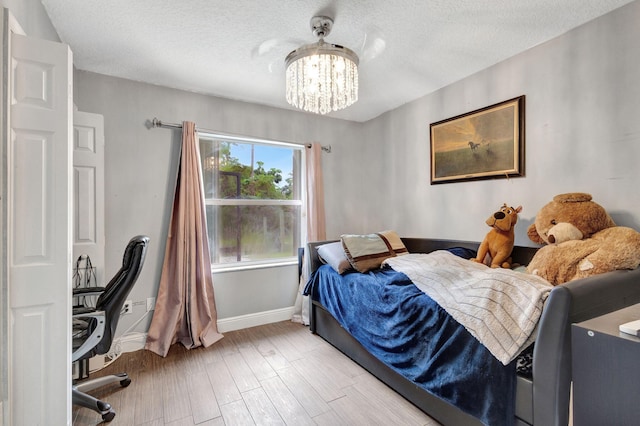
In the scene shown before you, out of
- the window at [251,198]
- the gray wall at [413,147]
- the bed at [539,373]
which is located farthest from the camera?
the window at [251,198]

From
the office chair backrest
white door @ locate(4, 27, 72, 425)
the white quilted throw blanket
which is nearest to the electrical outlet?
the office chair backrest

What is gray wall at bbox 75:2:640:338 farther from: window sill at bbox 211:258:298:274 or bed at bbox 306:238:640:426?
bed at bbox 306:238:640:426

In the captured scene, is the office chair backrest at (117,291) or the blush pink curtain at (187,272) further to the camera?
the blush pink curtain at (187,272)

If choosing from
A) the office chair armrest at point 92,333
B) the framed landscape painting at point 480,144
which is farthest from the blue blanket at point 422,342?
the office chair armrest at point 92,333

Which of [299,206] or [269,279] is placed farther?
[299,206]

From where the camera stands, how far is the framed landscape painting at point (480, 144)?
6.98ft

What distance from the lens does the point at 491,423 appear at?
1.22 meters

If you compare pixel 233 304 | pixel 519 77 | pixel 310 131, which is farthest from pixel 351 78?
pixel 233 304

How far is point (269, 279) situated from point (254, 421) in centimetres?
156

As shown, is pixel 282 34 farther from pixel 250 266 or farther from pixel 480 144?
pixel 250 266

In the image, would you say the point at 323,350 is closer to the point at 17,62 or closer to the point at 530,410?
the point at 530,410

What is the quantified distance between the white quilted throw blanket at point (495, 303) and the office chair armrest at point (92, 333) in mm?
1839

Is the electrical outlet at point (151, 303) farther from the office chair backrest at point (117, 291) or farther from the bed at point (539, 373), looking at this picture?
the bed at point (539, 373)

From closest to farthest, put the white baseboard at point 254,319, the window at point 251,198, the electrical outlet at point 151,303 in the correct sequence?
the electrical outlet at point 151,303 < the white baseboard at point 254,319 < the window at point 251,198
